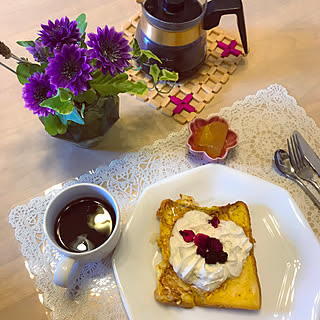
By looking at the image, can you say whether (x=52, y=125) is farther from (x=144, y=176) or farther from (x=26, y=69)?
(x=144, y=176)

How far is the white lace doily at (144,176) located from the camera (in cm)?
82

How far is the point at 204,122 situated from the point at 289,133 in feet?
0.86

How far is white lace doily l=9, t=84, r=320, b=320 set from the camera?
2.70 feet

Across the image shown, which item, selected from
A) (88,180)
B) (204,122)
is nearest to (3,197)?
(88,180)

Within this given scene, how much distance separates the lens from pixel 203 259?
2.55ft

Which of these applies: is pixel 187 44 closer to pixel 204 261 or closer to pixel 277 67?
pixel 277 67

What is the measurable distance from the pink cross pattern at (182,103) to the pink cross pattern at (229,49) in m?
0.21

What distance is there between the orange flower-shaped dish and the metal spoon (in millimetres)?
125

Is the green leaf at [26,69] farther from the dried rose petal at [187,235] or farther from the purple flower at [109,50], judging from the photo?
the dried rose petal at [187,235]

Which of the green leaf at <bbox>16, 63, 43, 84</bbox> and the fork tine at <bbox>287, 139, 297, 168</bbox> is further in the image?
the fork tine at <bbox>287, 139, 297, 168</bbox>

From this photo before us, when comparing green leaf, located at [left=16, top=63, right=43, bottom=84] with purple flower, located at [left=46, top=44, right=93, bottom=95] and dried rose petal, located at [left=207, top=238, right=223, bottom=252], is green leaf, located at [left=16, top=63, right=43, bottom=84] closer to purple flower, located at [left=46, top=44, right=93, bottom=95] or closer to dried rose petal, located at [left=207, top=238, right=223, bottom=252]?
purple flower, located at [left=46, top=44, right=93, bottom=95]

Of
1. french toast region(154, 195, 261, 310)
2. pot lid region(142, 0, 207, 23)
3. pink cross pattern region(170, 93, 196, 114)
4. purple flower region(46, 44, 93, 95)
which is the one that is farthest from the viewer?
pink cross pattern region(170, 93, 196, 114)

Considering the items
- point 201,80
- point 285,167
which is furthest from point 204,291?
point 201,80

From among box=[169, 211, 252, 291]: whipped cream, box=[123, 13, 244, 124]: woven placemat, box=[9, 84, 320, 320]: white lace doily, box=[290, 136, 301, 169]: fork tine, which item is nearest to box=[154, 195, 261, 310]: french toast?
box=[169, 211, 252, 291]: whipped cream
